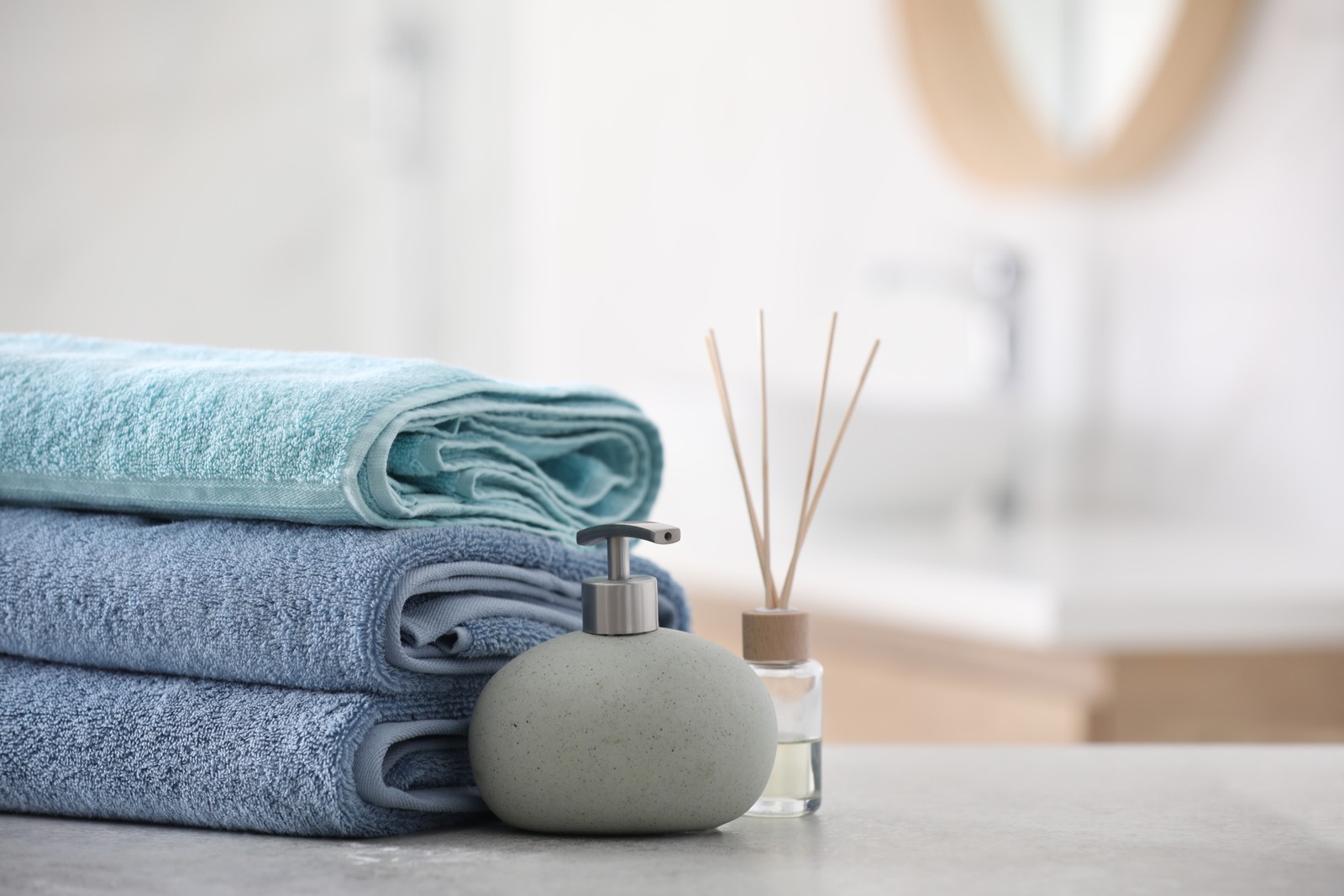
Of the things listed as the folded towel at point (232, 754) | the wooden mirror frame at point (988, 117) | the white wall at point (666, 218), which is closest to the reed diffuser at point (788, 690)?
the folded towel at point (232, 754)

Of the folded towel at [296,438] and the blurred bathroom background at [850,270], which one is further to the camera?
the blurred bathroom background at [850,270]

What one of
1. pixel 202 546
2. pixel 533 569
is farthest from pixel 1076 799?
pixel 202 546

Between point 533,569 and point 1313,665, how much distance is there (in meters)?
0.91

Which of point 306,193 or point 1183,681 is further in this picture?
point 306,193

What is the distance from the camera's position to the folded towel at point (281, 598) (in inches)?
19.4

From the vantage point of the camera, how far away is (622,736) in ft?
1.58

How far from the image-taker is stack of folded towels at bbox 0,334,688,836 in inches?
19.6

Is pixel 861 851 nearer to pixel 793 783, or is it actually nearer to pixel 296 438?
pixel 793 783

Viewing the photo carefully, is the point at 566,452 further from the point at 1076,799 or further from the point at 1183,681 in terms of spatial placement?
the point at 1183,681

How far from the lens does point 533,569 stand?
0.56 meters

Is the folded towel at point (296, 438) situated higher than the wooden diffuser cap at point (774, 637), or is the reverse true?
the folded towel at point (296, 438)

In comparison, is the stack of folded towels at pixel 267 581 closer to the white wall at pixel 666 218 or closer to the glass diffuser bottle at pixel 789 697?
the glass diffuser bottle at pixel 789 697

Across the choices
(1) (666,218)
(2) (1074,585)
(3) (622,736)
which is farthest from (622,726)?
(1) (666,218)

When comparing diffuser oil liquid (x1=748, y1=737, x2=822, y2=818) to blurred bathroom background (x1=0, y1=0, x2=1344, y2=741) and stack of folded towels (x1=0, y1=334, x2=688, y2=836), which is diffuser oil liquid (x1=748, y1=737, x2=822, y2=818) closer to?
stack of folded towels (x1=0, y1=334, x2=688, y2=836)
